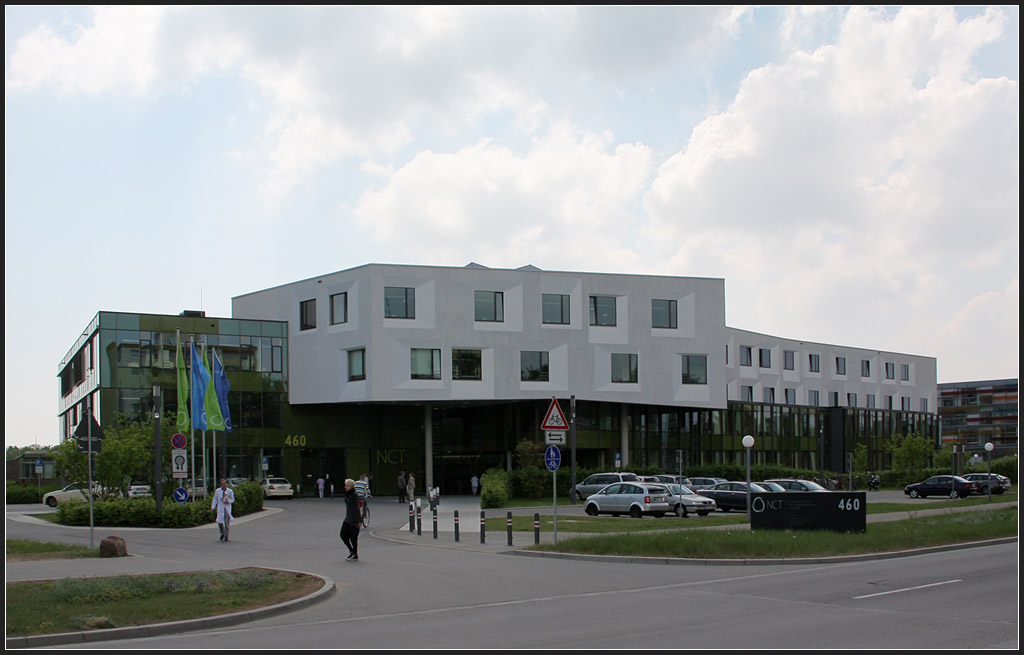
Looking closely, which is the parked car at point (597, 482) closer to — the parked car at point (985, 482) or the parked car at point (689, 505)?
the parked car at point (689, 505)

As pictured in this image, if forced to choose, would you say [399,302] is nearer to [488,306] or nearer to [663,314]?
[488,306]

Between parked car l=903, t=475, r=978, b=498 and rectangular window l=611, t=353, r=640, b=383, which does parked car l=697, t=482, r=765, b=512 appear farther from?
rectangular window l=611, t=353, r=640, b=383

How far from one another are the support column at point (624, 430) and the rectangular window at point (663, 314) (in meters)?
5.73

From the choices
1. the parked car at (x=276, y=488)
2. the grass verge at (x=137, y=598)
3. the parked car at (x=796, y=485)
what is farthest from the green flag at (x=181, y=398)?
the parked car at (x=796, y=485)

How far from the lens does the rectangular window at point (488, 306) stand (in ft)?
190

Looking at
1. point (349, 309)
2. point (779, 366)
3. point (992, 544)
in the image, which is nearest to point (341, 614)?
point (992, 544)

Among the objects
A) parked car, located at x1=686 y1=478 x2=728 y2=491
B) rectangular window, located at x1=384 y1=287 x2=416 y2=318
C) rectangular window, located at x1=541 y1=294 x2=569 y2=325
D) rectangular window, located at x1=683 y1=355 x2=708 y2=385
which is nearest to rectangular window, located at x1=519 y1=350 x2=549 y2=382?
rectangular window, located at x1=541 y1=294 x2=569 y2=325

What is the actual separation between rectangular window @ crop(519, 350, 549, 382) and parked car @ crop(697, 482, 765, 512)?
16948 millimetres

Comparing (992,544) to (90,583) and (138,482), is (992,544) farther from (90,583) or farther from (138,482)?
(138,482)

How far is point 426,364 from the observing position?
56500 mm

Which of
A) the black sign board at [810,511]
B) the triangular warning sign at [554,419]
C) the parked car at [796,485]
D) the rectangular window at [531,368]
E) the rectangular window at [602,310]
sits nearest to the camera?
the triangular warning sign at [554,419]

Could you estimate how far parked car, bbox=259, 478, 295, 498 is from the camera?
56.3 m

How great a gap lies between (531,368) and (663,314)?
31.6 ft

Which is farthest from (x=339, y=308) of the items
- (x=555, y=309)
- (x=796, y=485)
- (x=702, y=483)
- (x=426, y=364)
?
(x=796, y=485)
